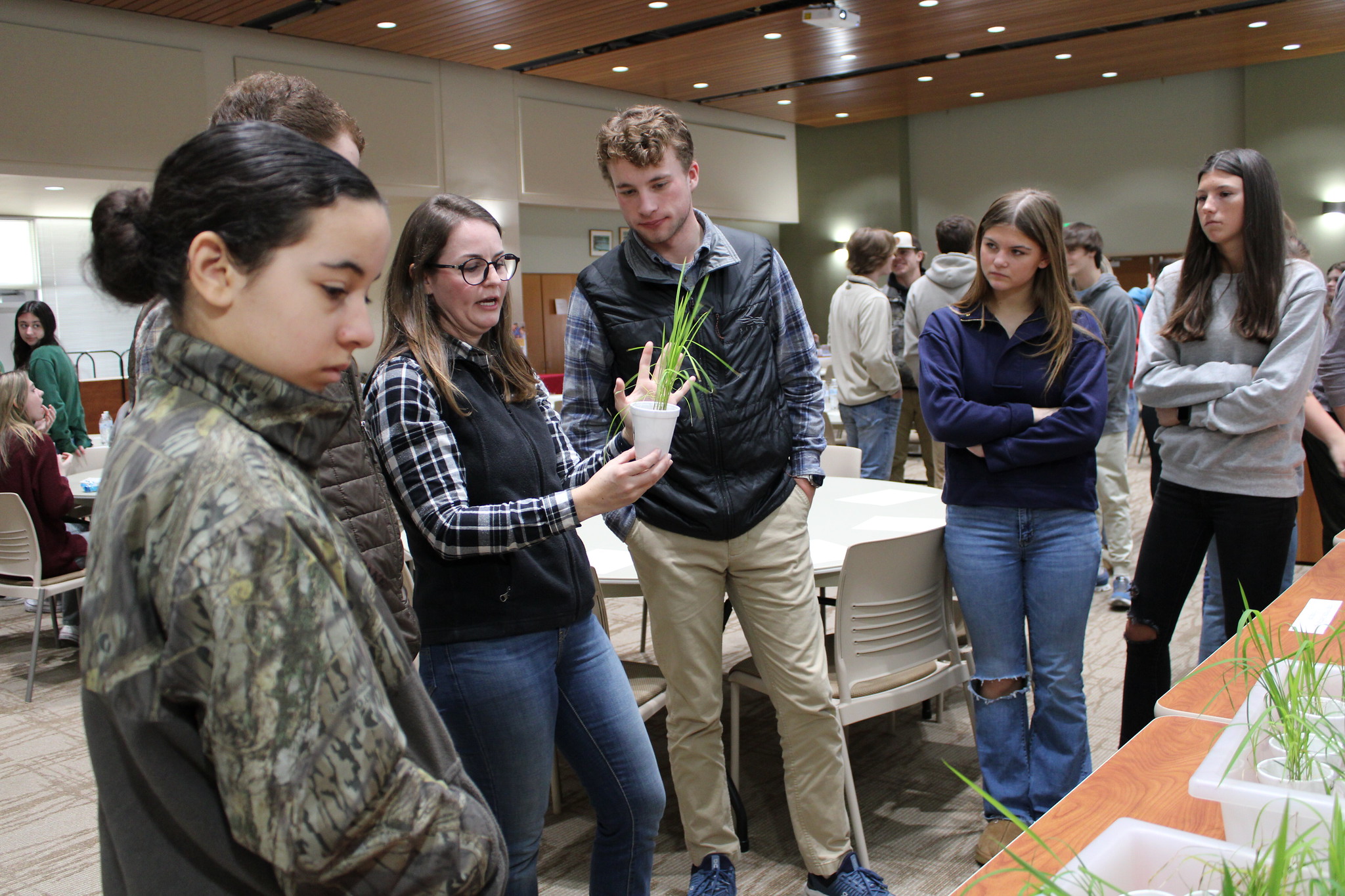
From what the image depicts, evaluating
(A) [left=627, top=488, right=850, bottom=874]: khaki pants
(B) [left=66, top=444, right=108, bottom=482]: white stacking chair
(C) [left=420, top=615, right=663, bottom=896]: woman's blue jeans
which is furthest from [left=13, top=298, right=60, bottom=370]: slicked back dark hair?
(C) [left=420, top=615, right=663, bottom=896]: woman's blue jeans

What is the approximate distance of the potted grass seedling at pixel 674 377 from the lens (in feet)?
5.46

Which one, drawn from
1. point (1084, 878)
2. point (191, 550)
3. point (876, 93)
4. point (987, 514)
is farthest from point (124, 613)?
point (876, 93)

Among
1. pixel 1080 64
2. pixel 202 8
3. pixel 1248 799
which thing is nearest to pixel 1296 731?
pixel 1248 799

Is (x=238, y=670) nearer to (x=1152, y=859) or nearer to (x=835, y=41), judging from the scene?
(x=1152, y=859)

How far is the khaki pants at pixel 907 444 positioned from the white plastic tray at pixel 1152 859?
5.13m

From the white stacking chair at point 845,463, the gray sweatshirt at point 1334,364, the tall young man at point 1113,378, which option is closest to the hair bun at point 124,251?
the white stacking chair at point 845,463

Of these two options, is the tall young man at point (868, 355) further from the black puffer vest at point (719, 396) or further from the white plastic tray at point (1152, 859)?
the white plastic tray at point (1152, 859)

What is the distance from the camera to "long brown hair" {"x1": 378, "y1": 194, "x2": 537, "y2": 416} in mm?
1648

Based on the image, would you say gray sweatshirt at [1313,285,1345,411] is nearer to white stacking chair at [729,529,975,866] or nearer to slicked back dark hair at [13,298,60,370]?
white stacking chair at [729,529,975,866]

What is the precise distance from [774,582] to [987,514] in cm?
61

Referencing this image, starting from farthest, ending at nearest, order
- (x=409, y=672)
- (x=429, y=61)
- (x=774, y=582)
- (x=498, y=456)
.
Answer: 1. (x=429, y=61)
2. (x=774, y=582)
3. (x=498, y=456)
4. (x=409, y=672)

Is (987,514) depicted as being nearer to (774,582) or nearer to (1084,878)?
(774,582)

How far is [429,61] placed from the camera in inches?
337

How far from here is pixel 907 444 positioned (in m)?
6.42
